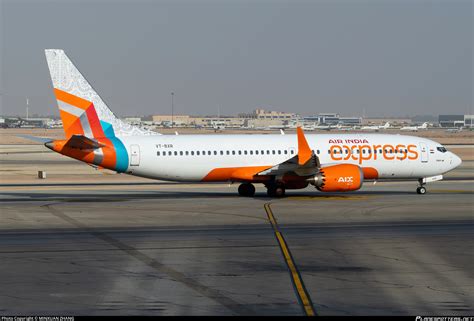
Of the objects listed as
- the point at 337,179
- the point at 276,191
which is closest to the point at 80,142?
the point at 276,191

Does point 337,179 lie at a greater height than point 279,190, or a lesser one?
greater

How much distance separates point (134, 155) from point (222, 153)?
16.8 ft

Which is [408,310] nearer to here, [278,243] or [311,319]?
[311,319]

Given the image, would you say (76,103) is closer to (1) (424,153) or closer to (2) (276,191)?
(2) (276,191)

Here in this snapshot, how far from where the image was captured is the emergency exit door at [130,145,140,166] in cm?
4497

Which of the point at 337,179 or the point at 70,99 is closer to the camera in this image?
the point at 337,179

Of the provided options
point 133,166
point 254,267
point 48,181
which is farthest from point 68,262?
point 48,181

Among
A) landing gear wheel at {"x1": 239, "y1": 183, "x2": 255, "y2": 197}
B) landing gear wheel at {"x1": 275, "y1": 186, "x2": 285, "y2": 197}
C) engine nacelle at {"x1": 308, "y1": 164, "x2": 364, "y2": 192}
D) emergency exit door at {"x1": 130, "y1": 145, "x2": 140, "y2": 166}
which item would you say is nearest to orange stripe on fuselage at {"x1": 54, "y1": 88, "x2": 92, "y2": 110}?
emergency exit door at {"x1": 130, "y1": 145, "x2": 140, "y2": 166}

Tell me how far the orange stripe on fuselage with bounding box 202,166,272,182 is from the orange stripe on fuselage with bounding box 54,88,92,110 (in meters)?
8.00

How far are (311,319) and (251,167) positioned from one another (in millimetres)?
30484

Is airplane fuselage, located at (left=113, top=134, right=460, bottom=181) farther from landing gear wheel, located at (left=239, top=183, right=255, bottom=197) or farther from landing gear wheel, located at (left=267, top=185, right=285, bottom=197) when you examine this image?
landing gear wheel, located at (left=239, top=183, right=255, bottom=197)

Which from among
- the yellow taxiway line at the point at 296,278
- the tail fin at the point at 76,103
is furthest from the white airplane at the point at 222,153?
the yellow taxiway line at the point at 296,278

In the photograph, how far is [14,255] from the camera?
2517cm

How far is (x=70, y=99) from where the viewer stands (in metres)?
45.2
